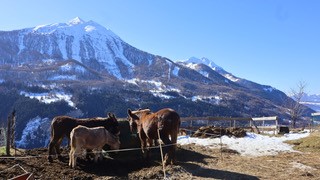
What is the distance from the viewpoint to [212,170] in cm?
1310

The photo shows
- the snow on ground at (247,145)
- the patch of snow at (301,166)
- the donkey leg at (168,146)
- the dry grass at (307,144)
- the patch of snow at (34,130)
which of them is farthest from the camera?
the patch of snow at (34,130)

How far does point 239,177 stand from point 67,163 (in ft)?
21.3

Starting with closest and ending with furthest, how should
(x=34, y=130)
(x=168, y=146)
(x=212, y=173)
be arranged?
(x=212, y=173)
(x=168, y=146)
(x=34, y=130)

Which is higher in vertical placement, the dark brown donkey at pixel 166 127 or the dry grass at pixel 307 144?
the dark brown donkey at pixel 166 127

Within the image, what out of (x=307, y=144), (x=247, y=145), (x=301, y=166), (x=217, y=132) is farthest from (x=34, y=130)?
(x=301, y=166)

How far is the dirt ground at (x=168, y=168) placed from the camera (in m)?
12.1

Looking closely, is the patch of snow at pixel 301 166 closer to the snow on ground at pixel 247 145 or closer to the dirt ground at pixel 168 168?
the dirt ground at pixel 168 168

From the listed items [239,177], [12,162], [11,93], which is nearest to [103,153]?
[12,162]

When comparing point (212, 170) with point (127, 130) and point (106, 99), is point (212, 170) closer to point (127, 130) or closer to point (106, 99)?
point (127, 130)

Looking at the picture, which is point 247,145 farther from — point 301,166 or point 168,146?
point 168,146

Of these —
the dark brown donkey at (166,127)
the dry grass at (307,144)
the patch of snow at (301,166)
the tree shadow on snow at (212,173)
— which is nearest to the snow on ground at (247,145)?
the dry grass at (307,144)

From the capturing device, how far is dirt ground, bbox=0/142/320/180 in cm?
1205

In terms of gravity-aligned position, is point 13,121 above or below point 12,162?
above

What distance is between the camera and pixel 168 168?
12.4 meters
